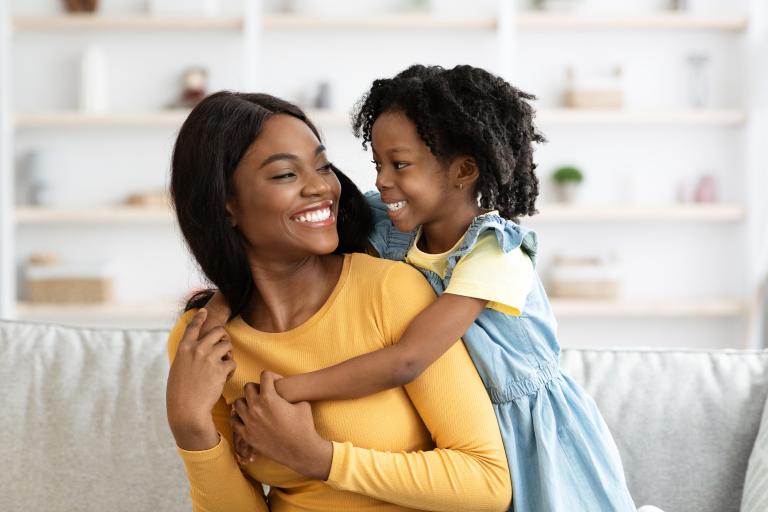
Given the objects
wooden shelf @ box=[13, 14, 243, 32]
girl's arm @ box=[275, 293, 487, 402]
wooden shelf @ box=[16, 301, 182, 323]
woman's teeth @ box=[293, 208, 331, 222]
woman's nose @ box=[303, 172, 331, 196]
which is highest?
wooden shelf @ box=[13, 14, 243, 32]

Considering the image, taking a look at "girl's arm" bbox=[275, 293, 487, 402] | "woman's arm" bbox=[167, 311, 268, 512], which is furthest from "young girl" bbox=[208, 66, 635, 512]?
"woman's arm" bbox=[167, 311, 268, 512]

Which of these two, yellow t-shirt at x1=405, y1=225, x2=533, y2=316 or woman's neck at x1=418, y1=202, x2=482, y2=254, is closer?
yellow t-shirt at x1=405, y1=225, x2=533, y2=316

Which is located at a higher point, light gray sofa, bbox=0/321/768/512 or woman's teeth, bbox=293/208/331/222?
woman's teeth, bbox=293/208/331/222

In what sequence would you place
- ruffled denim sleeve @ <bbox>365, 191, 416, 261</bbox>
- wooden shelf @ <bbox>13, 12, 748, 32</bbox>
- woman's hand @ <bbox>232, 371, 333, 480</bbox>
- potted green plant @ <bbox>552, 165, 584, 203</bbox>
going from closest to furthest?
woman's hand @ <bbox>232, 371, 333, 480</bbox>, ruffled denim sleeve @ <bbox>365, 191, 416, 261</bbox>, wooden shelf @ <bbox>13, 12, 748, 32</bbox>, potted green plant @ <bbox>552, 165, 584, 203</bbox>

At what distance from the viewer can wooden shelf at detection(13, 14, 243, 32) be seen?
16.8 feet

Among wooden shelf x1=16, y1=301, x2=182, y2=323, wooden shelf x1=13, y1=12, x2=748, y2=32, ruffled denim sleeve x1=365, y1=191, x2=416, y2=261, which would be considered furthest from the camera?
wooden shelf x1=13, y1=12, x2=748, y2=32

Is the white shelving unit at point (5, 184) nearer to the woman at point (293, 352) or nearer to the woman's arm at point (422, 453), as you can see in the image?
the woman at point (293, 352)

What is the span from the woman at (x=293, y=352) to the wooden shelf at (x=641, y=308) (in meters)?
3.55

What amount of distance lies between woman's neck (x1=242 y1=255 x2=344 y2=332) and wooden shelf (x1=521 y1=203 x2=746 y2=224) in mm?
3589

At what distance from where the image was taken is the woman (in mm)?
1482

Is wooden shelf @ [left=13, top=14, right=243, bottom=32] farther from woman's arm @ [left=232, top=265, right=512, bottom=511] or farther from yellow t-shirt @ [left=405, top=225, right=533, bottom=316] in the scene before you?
woman's arm @ [left=232, top=265, right=512, bottom=511]

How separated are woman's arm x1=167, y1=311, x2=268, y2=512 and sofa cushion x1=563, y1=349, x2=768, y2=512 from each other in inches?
31.4

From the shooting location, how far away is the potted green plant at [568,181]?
5.24 meters

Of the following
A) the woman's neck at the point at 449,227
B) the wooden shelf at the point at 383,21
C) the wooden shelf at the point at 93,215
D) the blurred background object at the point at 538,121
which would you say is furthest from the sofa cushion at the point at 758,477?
the wooden shelf at the point at 93,215
